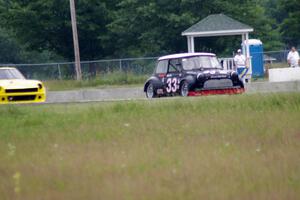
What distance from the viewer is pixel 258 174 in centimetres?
951

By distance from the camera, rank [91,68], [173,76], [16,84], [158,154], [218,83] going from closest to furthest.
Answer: [158,154] < [16,84] < [218,83] < [173,76] < [91,68]

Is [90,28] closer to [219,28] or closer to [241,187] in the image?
[219,28]

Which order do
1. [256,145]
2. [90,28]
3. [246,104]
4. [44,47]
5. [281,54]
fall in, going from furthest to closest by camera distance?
[44,47] → [90,28] → [281,54] → [246,104] → [256,145]

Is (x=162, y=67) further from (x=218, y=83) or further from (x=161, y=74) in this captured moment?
(x=218, y=83)

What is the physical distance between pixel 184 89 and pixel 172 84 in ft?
3.26

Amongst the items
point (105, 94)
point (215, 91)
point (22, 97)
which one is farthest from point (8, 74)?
point (215, 91)

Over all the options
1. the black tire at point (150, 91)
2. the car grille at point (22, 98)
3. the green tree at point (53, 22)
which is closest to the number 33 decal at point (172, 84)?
the black tire at point (150, 91)

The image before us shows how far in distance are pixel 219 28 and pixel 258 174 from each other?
33775mm

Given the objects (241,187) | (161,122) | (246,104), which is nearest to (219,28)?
(246,104)

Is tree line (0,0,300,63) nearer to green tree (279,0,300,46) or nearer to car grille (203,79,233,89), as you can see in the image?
green tree (279,0,300,46)

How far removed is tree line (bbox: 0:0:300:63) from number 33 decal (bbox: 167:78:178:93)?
23.8m

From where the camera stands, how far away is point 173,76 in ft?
92.8

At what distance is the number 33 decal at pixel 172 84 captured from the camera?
2803 centimetres

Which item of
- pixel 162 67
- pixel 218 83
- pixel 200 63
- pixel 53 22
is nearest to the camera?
pixel 218 83
